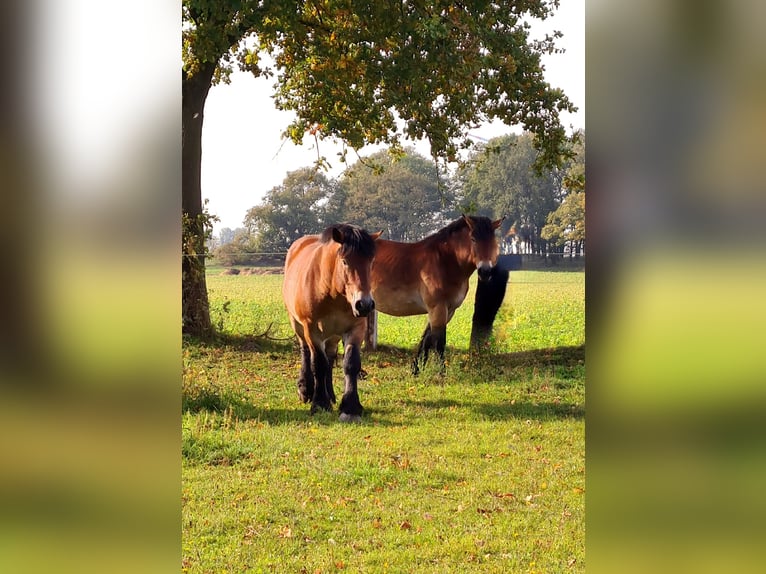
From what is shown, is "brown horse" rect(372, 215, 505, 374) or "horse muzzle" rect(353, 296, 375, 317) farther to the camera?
"brown horse" rect(372, 215, 505, 374)

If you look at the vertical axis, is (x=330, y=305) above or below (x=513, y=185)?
below

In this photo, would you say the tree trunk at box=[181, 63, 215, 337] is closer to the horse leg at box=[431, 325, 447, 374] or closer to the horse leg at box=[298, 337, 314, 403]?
the horse leg at box=[298, 337, 314, 403]

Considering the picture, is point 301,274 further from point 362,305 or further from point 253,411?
point 253,411

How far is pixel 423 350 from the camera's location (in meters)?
6.39

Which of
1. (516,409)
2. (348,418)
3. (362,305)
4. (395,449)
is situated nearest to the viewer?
(362,305)

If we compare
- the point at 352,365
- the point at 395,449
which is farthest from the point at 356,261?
the point at 395,449

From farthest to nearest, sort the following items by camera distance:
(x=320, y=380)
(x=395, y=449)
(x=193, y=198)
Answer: (x=193, y=198), (x=320, y=380), (x=395, y=449)

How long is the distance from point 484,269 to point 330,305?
62.3 inches

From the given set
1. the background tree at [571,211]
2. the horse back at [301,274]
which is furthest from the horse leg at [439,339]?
the background tree at [571,211]

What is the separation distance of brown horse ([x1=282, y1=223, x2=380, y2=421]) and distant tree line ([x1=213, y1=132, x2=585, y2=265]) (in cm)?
82
